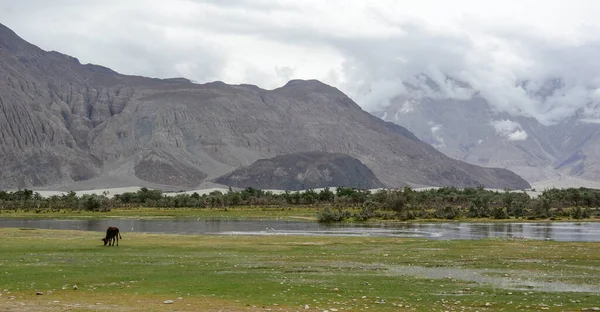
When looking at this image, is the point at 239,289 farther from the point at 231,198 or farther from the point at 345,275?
the point at 231,198

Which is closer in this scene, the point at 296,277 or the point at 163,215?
the point at 296,277

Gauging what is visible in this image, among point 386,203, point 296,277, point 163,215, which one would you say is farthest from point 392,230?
point 386,203

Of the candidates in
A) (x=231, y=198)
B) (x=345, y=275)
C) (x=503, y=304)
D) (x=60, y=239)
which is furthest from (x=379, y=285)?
(x=231, y=198)

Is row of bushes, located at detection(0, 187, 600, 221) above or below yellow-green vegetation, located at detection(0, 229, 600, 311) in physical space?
above

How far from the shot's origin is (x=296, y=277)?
1330 inches

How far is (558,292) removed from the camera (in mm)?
28938

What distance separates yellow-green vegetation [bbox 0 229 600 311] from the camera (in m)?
25.8

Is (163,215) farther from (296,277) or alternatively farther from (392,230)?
(296,277)

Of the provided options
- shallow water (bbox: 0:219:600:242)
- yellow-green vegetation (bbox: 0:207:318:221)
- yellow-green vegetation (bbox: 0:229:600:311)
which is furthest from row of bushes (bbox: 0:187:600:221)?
yellow-green vegetation (bbox: 0:229:600:311)

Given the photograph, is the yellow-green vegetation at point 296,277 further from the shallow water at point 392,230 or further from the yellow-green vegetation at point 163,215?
the yellow-green vegetation at point 163,215

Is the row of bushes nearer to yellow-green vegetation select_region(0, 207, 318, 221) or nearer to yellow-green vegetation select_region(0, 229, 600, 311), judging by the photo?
yellow-green vegetation select_region(0, 207, 318, 221)

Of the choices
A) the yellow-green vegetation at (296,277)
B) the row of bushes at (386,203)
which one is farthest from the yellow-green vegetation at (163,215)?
the yellow-green vegetation at (296,277)

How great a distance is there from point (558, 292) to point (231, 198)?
15600 centimetres

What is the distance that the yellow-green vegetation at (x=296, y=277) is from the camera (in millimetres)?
25766
